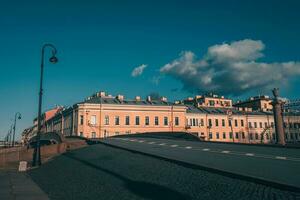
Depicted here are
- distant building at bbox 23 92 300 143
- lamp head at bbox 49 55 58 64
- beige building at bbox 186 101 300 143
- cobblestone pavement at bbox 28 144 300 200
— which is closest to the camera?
cobblestone pavement at bbox 28 144 300 200

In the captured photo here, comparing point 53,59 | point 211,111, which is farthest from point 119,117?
point 53,59

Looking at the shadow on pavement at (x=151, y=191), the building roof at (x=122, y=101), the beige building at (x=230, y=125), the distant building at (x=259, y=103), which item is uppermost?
the distant building at (x=259, y=103)

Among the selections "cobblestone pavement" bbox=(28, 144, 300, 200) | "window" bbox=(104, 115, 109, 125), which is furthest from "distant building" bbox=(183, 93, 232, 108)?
"cobblestone pavement" bbox=(28, 144, 300, 200)

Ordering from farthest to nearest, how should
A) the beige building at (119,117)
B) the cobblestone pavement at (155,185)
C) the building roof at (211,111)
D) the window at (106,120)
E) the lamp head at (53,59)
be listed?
the building roof at (211,111) → the window at (106,120) → the beige building at (119,117) → the lamp head at (53,59) → the cobblestone pavement at (155,185)

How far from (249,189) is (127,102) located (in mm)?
66455

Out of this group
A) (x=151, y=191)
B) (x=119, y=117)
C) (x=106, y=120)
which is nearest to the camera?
(x=151, y=191)

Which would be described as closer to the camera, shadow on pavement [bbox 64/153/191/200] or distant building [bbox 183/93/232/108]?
shadow on pavement [bbox 64/153/191/200]

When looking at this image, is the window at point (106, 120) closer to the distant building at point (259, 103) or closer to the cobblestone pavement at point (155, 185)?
the cobblestone pavement at point (155, 185)

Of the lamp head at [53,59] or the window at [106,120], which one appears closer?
the lamp head at [53,59]

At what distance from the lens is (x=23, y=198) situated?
28.1 ft

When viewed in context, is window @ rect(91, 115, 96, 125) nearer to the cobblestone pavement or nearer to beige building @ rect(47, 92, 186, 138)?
beige building @ rect(47, 92, 186, 138)

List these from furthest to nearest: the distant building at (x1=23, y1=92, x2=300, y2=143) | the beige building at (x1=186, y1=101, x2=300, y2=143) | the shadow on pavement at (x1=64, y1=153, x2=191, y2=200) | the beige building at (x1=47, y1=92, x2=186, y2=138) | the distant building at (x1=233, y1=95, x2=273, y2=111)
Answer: the distant building at (x1=233, y1=95, x2=273, y2=111)
the beige building at (x1=186, y1=101, x2=300, y2=143)
the distant building at (x1=23, y1=92, x2=300, y2=143)
the beige building at (x1=47, y1=92, x2=186, y2=138)
the shadow on pavement at (x1=64, y1=153, x2=191, y2=200)

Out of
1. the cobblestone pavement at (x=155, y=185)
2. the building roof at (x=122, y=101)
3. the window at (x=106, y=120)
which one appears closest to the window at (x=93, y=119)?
the window at (x=106, y=120)

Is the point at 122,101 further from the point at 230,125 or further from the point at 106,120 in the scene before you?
Answer: the point at 230,125
